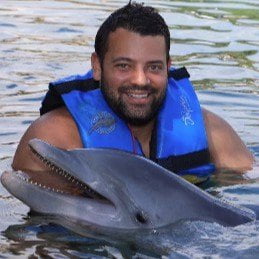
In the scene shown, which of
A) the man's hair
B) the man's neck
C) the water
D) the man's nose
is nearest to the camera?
the water

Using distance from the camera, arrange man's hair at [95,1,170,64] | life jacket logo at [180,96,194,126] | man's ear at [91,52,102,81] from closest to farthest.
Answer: man's hair at [95,1,170,64] < man's ear at [91,52,102,81] < life jacket logo at [180,96,194,126]

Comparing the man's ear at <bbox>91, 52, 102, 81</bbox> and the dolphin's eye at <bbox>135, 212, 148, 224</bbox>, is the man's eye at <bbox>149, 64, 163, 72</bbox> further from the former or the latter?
the dolphin's eye at <bbox>135, 212, 148, 224</bbox>

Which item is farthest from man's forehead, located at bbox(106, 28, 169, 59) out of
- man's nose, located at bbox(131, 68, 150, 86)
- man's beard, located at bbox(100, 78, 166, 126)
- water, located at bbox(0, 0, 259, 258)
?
water, located at bbox(0, 0, 259, 258)

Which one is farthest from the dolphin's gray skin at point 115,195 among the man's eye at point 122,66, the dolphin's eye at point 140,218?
the man's eye at point 122,66

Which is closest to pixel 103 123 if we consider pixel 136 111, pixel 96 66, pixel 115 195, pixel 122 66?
pixel 136 111

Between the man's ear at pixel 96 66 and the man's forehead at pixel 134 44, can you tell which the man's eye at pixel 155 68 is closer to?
the man's forehead at pixel 134 44

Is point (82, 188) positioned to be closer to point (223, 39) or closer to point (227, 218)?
point (227, 218)

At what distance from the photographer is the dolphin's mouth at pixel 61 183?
6.57m

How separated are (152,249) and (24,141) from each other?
170 cm

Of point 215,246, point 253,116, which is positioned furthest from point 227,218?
point 253,116

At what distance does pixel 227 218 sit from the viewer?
664 centimetres

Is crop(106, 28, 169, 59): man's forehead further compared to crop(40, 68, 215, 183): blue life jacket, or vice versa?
crop(40, 68, 215, 183): blue life jacket

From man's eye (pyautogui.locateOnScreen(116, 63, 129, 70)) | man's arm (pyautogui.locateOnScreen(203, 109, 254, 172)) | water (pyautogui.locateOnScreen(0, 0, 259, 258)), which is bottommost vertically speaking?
water (pyautogui.locateOnScreen(0, 0, 259, 258))

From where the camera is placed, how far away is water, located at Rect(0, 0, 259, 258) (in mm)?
6496
